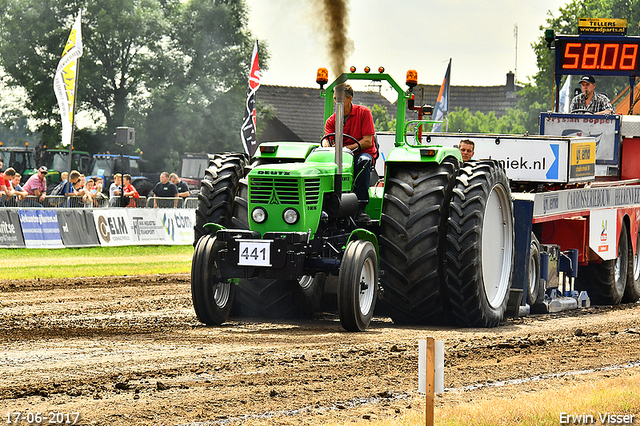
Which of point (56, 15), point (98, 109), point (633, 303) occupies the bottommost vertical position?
point (633, 303)

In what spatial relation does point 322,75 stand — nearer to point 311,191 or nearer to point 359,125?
point 359,125

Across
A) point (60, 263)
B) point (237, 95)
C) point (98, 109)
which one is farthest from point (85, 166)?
point (60, 263)

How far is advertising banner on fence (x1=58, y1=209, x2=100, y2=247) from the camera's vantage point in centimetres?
2122

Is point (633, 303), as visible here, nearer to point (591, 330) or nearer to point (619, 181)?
point (619, 181)

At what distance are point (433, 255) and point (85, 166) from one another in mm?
34494

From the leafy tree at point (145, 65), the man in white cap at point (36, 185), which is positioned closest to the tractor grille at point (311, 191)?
the man in white cap at point (36, 185)

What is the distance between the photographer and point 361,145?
1011cm

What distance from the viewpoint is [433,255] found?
31.9 feet

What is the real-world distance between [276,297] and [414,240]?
173cm

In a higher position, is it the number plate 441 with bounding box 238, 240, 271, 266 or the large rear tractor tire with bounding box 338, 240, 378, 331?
the number plate 441 with bounding box 238, 240, 271, 266

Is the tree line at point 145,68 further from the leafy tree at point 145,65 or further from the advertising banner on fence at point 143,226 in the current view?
the advertising banner on fence at point 143,226

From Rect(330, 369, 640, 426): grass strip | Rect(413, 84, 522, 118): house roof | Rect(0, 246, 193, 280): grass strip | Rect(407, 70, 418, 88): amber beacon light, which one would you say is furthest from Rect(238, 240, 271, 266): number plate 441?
Rect(413, 84, 522, 118): house roof

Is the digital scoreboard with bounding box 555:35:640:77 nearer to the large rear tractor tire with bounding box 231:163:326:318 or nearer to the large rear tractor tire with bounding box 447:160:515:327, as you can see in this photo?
the large rear tractor tire with bounding box 447:160:515:327

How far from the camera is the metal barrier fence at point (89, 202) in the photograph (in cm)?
2094
